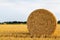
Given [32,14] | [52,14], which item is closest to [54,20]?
[52,14]

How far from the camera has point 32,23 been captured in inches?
584

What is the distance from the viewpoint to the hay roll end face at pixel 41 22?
564 inches

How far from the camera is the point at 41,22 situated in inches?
578

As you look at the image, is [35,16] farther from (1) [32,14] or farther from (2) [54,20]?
(2) [54,20]

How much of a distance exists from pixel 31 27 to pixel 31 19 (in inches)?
17.2

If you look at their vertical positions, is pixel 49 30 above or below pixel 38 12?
below

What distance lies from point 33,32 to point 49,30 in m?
0.92

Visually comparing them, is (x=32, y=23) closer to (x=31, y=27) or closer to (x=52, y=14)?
(x=31, y=27)

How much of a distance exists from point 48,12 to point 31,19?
1.05 meters

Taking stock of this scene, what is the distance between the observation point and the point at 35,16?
1474cm

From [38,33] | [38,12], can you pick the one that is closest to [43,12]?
[38,12]

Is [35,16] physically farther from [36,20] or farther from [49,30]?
[49,30]

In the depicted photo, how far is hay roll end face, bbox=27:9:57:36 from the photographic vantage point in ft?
47.0

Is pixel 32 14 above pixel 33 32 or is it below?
above
